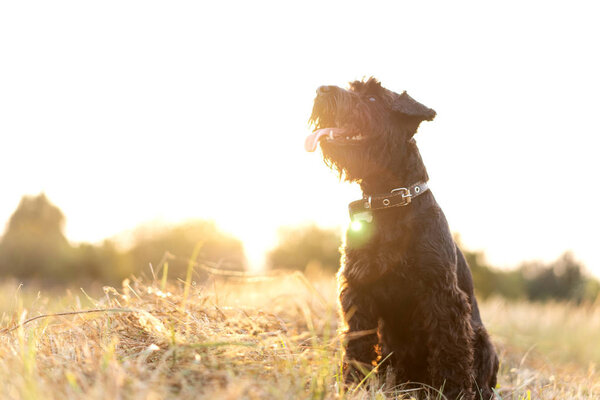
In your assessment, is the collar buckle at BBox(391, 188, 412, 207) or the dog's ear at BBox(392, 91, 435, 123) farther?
the dog's ear at BBox(392, 91, 435, 123)

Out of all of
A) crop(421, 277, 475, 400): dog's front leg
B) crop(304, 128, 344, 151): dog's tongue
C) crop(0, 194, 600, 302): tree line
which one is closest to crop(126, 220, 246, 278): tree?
crop(0, 194, 600, 302): tree line

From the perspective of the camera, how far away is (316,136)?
430cm

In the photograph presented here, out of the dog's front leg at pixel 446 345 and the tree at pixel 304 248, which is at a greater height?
the dog's front leg at pixel 446 345

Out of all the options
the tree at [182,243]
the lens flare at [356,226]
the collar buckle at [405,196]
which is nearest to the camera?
the collar buckle at [405,196]

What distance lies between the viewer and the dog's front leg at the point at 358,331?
3.81 meters

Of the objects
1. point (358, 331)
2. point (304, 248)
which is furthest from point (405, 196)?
point (304, 248)

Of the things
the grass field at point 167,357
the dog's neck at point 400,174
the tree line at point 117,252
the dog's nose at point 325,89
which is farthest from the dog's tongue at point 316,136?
the tree line at point 117,252

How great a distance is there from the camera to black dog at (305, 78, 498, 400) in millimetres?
3803

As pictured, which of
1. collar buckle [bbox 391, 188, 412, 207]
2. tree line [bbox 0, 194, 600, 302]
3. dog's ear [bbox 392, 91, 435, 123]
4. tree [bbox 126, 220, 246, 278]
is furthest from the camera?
tree line [bbox 0, 194, 600, 302]

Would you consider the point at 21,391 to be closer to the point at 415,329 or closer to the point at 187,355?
the point at 187,355

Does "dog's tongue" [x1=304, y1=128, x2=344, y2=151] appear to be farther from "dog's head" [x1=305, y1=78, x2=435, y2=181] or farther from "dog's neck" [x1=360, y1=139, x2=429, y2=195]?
"dog's neck" [x1=360, y1=139, x2=429, y2=195]

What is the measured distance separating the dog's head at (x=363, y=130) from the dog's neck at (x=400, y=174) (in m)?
0.02

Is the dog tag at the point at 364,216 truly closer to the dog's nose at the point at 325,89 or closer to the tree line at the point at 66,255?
the dog's nose at the point at 325,89

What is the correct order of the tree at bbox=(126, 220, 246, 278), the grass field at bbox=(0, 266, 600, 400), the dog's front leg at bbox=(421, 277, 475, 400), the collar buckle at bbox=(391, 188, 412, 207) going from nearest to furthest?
the grass field at bbox=(0, 266, 600, 400) < the dog's front leg at bbox=(421, 277, 475, 400) < the collar buckle at bbox=(391, 188, 412, 207) < the tree at bbox=(126, 220, 246, 278)
